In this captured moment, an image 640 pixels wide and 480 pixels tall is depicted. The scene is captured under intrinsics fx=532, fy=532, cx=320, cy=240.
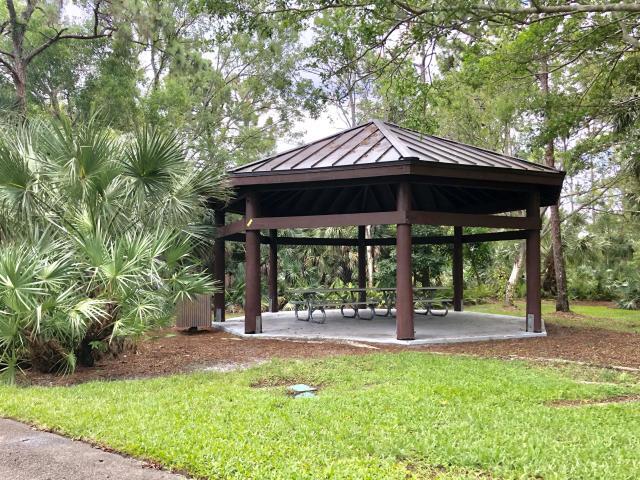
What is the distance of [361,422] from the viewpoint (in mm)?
4488

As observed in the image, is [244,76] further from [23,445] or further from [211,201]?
[23,445]

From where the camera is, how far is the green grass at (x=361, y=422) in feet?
11.8

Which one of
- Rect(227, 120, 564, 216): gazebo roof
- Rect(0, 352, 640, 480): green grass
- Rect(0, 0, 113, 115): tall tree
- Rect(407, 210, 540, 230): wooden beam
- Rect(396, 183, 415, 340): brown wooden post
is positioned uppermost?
Rect(0, 0, 113, 115): tall tree

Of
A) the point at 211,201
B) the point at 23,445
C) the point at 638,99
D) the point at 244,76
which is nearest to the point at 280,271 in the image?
the point at 211,201

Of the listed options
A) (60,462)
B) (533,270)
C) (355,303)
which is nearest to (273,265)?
(355,303)

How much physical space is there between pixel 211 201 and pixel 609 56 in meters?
9.20

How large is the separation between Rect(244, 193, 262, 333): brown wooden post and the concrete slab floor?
1.45 ft

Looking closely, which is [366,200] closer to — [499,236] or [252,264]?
[499,236]

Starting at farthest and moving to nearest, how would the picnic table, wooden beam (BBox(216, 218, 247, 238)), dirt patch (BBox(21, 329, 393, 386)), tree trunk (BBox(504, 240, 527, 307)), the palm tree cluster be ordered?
tree trunk (BBox(504, 240, 527, 307)) < the picnic table < wooden beam (BBox(216, 218, 247, 238)) < dirt patch (BBox(21, 329, 393, 386)) < the palm tree cluster

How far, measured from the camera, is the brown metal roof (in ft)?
31.8

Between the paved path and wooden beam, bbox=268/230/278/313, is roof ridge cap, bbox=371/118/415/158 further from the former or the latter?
the paved path

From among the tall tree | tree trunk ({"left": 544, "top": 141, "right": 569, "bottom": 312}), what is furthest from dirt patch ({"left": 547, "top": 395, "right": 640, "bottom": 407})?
the tall tree

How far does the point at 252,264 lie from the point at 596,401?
6846 millimetres

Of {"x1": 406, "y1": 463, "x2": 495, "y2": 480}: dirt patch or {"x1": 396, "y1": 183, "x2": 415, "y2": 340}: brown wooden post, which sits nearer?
{"x1": 406, "y1": 463, "x2": 495, "y2": 480}: dirt patch
